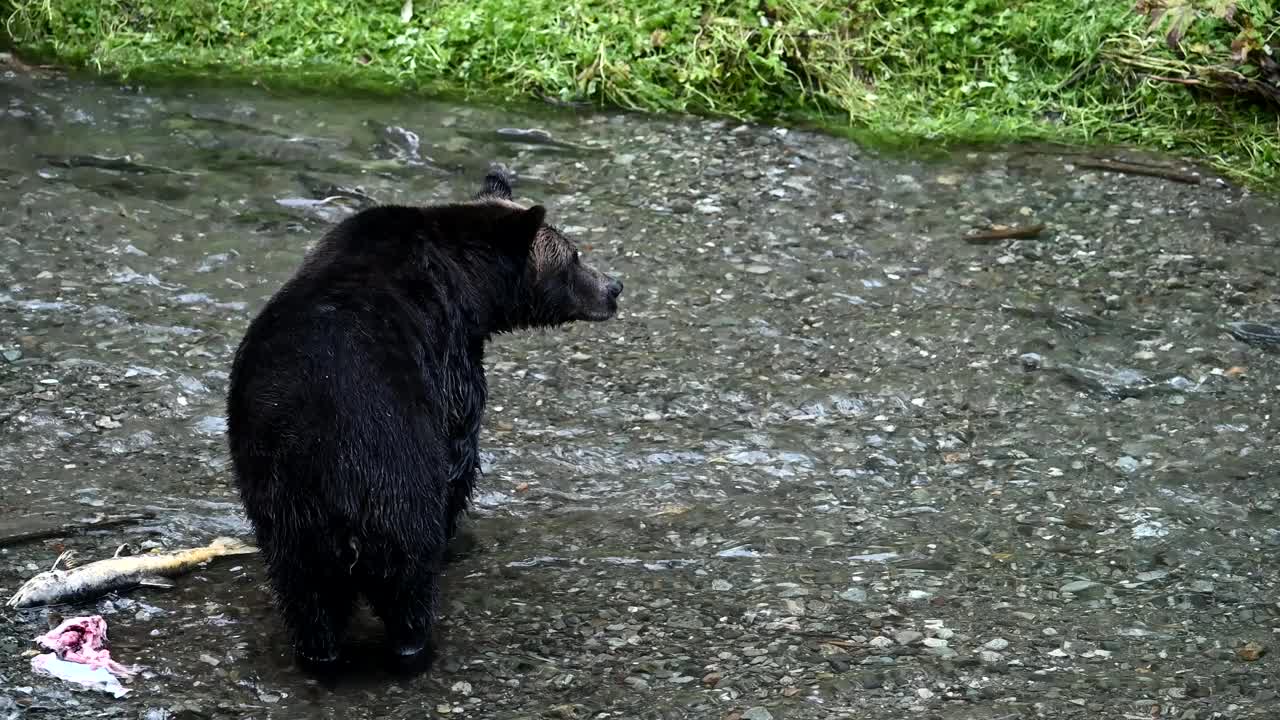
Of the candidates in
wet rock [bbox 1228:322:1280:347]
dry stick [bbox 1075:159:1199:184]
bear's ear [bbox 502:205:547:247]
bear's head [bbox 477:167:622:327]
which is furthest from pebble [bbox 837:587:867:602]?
dry stick [bbox 1075:159:1199:184]

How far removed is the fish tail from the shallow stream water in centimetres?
8

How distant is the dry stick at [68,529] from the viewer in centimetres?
552

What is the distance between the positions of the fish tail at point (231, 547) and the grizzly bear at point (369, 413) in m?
0.84

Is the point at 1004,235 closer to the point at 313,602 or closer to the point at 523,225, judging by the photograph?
the point at 523,225

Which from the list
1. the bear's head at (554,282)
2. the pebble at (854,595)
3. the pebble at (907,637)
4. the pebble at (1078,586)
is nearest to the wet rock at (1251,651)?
the pebble at (1078,586)

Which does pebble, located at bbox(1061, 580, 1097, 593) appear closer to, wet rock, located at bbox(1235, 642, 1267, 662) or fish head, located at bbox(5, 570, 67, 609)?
wet rock, located at bbox(1235, 642, 1267, 662)

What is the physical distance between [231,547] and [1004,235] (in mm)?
5043

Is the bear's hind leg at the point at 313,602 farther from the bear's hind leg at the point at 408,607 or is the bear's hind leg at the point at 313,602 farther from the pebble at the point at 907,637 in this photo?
the pebble at the point at 907,637

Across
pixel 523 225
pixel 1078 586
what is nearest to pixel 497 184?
pixel 523 225

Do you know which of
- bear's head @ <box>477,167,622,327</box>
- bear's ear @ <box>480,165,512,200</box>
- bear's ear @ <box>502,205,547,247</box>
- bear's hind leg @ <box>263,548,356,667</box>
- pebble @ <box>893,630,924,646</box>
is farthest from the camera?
bear's ear @ <box>480,165,512,200</box>

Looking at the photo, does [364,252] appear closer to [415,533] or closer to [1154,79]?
[415,533]

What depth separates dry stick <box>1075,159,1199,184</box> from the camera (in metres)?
9.36

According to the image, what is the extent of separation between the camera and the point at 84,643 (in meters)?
4.86

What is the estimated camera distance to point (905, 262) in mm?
8414
